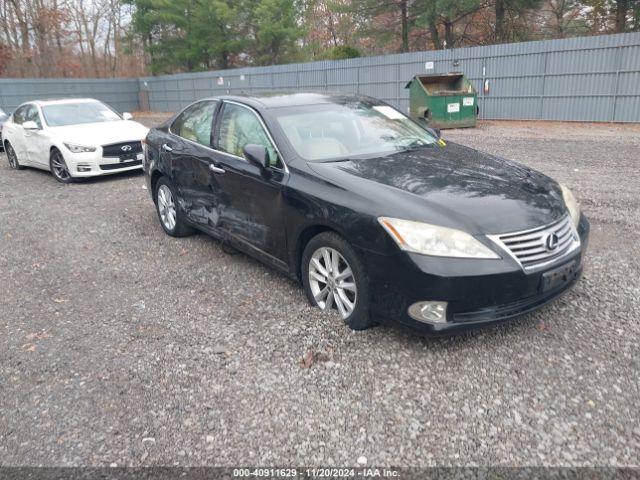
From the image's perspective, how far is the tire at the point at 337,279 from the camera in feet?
11.2

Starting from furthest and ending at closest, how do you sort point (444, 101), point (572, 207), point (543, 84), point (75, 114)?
point (543, 84), point (444, 101), point (75, 114), point (572, 207)

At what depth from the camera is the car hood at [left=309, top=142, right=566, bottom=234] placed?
3.20m

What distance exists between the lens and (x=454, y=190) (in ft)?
11.4

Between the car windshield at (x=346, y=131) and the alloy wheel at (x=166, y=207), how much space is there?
203 cm

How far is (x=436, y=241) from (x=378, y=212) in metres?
0.39

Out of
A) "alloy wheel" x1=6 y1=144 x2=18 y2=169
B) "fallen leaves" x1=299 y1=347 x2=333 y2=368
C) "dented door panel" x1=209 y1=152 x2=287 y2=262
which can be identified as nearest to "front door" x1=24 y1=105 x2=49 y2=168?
"alloy wheel" x1=6 y1=144 x2=18 y2=169

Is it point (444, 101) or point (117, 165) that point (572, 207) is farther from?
point (444, 101)

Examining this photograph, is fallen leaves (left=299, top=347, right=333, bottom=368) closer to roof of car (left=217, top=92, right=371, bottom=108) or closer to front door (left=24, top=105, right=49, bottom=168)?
roof of car (left=217, top=92, right=371, bottom=108)

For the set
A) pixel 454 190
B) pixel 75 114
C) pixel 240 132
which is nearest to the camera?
pixel 454 190

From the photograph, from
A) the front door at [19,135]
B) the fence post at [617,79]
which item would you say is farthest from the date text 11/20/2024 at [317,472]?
the fence post at [617,79]

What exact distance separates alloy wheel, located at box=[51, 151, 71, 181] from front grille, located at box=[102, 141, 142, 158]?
2.75ft

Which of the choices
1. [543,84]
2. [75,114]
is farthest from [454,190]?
[543,84]

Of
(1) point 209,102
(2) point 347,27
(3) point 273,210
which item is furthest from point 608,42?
(2) point 347,27

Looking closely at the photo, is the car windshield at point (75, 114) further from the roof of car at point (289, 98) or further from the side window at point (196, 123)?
the roof of car at point (289, 98)
